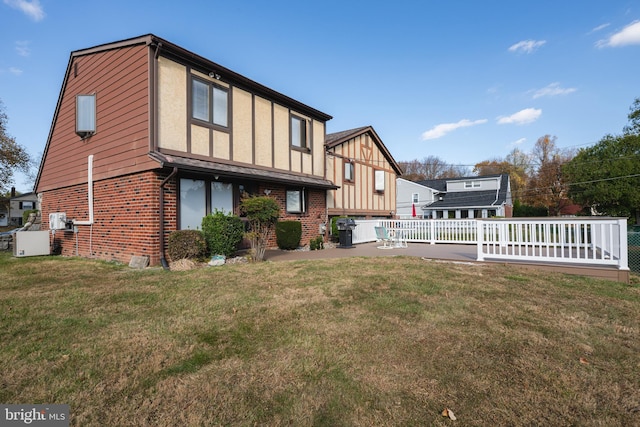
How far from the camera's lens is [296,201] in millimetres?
12203

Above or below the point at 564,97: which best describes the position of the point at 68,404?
below

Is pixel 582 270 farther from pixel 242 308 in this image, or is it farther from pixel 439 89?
pixel 439 89

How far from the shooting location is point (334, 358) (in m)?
2.72

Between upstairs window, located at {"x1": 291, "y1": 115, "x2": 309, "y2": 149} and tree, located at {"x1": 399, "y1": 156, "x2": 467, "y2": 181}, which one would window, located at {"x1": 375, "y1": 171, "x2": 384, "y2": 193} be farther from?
tree, located at {"x1": 399, "y1": 156, "x2": 467, "y2": 181}

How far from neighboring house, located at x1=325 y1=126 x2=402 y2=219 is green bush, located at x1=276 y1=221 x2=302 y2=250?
329 centimetres

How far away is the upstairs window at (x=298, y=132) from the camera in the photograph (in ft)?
40.6

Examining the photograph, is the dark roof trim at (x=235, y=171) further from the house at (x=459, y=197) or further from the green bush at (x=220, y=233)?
the house at (x=459, y=197)

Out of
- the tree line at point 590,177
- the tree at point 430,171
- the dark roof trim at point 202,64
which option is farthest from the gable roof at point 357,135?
the tree at point 430,171

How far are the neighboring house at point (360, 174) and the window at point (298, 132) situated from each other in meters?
1.64

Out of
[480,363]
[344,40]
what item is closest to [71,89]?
[344,40]

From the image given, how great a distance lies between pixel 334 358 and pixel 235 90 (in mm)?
9458

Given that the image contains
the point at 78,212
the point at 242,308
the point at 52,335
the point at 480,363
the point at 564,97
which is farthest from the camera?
the point at 564,97

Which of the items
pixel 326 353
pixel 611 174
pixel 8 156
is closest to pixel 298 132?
pixel 326 353

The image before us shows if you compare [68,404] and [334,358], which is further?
[334,358]
